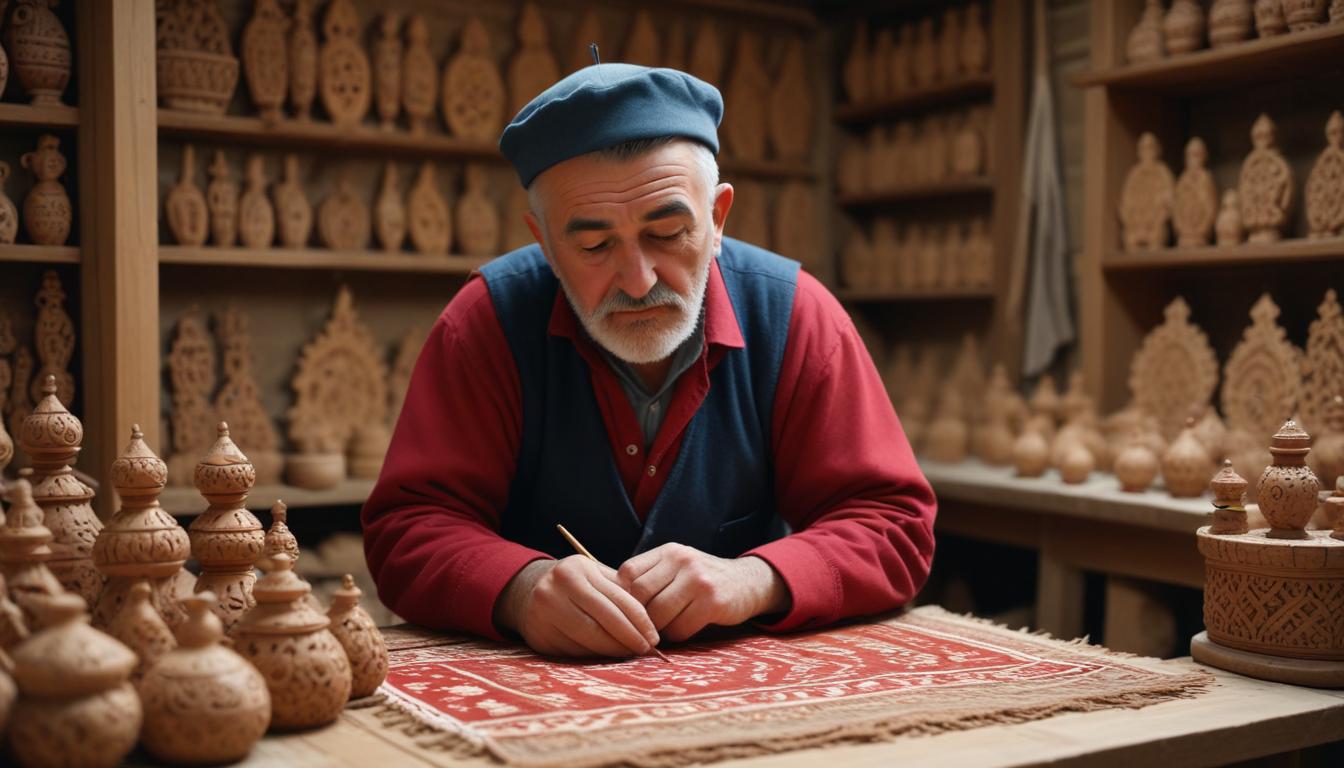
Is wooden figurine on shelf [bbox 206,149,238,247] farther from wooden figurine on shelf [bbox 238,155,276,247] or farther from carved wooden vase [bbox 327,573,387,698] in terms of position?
carved wooden vase [bbox 327,573,387,698]

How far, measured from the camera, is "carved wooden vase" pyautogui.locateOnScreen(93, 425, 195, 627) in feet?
4.86

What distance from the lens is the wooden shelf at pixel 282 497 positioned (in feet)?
12.8

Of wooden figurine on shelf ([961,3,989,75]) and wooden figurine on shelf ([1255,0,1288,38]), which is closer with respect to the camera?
wooden figurine on shelf ([1255,0,1288,38])

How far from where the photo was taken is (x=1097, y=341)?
4.01m

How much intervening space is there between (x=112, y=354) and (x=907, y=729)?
2.88 metres

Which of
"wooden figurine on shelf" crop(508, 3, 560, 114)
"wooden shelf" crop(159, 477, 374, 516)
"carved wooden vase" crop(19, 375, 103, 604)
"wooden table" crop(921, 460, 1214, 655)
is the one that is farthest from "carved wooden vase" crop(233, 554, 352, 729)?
"wooden figurine on shelf" crop(508, 3, 560, 114)

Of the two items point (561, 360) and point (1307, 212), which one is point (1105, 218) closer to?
point (1307, 212)

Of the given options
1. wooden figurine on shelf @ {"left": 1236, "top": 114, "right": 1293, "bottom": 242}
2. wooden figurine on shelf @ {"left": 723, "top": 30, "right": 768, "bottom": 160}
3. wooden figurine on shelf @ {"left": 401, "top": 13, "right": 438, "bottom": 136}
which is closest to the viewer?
wooden figurine on shelf @ {"left": 1236, "top": 114, "right": 1293, "bottom": 242}

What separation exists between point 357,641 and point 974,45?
155 inches

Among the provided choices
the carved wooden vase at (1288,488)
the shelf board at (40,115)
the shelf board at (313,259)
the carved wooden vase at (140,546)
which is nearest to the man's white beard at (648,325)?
the carved wooden vase at (140,546)

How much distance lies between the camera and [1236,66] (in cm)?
360

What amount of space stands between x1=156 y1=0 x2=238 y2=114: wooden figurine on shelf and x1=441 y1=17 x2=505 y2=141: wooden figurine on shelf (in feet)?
2.68

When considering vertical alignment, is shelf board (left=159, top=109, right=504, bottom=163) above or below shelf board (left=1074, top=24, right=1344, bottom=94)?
below

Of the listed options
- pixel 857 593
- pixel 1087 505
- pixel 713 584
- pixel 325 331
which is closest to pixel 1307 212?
pixel 1087 505
